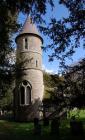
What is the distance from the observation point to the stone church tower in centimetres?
3931

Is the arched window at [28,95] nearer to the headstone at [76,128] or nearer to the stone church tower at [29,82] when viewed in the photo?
the stone church tower at [29,82]

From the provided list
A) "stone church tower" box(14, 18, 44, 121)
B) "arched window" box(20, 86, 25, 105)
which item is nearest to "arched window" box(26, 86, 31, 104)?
"stone church tower" box(14, 18, 44, 121)

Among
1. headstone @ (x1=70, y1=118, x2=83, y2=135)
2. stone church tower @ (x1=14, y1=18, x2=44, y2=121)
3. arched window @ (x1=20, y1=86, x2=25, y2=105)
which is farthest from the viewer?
arched window @ (x1=20, y1=86, x2=25, y2=105)

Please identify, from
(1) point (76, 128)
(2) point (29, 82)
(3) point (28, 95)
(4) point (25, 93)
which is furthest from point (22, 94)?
(1) point (76, 128)

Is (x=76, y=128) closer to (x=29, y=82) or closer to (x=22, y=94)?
(x=29, y=82)

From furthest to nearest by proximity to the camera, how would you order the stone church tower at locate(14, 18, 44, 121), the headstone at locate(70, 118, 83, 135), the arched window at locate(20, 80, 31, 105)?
1. the arched window at locate(20, 80, 31, 105)
2. the stone church tower at locate(14, 18, 44, 121)
3. the headstone at locate(70, 118, 83, 135)

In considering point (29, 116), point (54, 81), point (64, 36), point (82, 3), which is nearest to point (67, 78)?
point (54, 81)

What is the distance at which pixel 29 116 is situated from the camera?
38.8 meters

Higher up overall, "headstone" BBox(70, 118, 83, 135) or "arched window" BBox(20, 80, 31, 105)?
"arched window" BBox(20, 80, 31, 105)

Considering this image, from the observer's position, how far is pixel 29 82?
131 ft

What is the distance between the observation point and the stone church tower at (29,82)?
3931cm

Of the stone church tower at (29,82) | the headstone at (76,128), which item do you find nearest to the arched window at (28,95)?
the stone church tower at (29,82)

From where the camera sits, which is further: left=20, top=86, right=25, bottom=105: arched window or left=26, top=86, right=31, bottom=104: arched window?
left=20, top=86, right=25, bottom=105: arched window

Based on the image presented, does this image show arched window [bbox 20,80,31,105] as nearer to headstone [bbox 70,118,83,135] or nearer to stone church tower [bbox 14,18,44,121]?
stone church tower [bbox 14,18,44,121]
